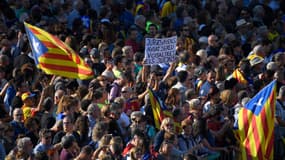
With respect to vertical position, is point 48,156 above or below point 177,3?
below

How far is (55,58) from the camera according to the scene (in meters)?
18.0

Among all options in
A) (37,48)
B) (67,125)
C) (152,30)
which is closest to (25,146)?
(67,125)

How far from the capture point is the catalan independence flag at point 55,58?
17.8 meters

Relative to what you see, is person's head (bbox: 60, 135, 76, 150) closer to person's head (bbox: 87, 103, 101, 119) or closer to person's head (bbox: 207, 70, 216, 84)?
person's head (bbox: 87, 103, 101, 119)

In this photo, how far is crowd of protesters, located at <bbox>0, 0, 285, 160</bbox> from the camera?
15.5 m

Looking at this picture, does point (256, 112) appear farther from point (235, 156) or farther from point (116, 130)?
point (116, 130)

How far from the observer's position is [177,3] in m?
25.7

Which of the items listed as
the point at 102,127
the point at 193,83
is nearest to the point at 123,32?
the point at 193,83

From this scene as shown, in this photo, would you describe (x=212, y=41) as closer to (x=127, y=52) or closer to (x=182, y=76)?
(x=127, y=52)

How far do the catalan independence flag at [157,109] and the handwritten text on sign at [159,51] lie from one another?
1.60 metres

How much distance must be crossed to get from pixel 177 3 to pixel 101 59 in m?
5.92

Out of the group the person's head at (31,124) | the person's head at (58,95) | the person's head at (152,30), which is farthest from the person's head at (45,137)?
the person's head at (152,30)

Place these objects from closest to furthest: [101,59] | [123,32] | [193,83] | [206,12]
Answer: [193,83] < [101,59] < [123,32] < [206,12]

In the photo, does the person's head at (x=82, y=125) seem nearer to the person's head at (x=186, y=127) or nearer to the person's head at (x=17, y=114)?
the person's head at (x=17, y=114)
